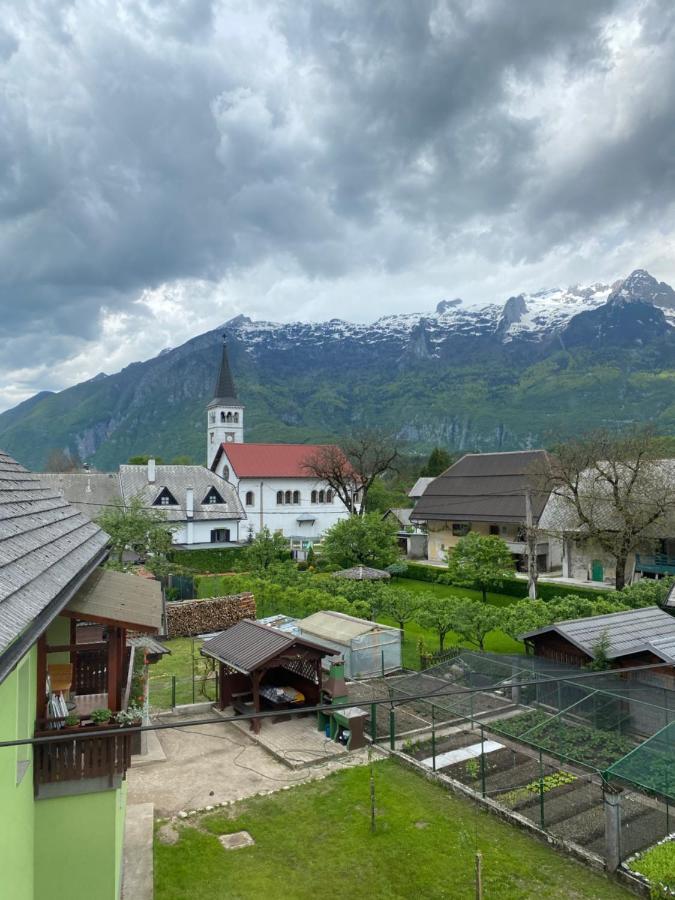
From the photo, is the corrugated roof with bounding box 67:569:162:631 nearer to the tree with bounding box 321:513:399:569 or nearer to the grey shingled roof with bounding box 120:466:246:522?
the tree with bounding box 321:513:399:569

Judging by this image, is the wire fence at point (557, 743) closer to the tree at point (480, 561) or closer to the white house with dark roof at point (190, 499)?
the tree at point (480, 561)

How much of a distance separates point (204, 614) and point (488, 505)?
26396mm

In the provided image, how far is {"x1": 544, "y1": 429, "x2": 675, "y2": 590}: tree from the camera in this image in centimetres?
3459

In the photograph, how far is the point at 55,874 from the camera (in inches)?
313

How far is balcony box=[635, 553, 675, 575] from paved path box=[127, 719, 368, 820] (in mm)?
29529

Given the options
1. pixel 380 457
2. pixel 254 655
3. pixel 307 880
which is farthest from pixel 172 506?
pixel 307 880

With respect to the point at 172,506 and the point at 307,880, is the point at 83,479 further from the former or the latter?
the point at 307,880

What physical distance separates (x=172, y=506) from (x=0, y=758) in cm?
4873

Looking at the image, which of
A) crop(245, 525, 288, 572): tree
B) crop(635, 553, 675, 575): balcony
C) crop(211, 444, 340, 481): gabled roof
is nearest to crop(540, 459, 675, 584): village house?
crop(635, 553, 675, 575): balcony

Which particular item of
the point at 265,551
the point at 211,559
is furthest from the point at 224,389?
the point at 265,551

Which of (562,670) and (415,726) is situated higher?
(562,670)

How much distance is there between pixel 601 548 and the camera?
1549 inches

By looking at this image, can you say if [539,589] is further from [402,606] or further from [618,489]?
[402,606]

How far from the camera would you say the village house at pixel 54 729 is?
621 centimetres
